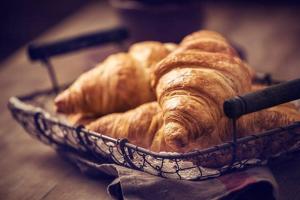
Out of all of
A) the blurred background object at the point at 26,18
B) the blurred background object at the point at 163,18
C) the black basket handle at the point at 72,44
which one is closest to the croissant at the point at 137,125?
the black basket handle at the point at 72,44

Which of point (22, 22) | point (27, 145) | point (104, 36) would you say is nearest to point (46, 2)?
point (22, 22)

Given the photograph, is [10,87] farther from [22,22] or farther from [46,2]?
[46,2]

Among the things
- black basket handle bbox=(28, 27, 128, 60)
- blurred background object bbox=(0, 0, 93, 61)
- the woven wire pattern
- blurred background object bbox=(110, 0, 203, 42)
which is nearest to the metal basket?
the woven wire pattern

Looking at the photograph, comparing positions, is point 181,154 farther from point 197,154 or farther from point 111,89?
point 111,89

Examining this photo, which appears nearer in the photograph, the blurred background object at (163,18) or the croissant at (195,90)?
the croissant at (195,90)

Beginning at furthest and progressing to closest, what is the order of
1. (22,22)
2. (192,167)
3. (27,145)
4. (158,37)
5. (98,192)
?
1. (22,22)
2. (158,37)
3. (27,145)
4. (98,192)
5. (192,167)

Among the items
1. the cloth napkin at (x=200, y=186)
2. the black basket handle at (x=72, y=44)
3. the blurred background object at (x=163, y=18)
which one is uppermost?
the black basket handle at (x=72, y=44)

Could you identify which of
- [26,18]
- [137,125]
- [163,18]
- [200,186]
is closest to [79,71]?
[163,18]

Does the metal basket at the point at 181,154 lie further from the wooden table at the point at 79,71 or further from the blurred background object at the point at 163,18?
the blurred background object at the point at 163,18
